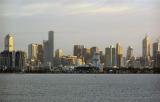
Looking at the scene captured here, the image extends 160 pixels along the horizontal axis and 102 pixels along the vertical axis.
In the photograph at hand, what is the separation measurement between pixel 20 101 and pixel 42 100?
3419mm

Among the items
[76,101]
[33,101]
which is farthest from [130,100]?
[33,101]

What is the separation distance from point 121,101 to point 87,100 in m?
4.76

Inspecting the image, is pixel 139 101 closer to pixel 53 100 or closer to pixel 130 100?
pixel 130 100

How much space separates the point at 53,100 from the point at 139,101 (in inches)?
461

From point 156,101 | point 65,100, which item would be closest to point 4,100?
point 65,100

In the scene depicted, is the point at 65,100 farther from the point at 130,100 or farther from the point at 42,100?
the point at 130,100

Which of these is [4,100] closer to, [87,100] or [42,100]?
[42,100]

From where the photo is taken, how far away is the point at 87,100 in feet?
262

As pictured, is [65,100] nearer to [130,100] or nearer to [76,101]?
[76,101]

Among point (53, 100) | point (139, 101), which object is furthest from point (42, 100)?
point (139, 101)

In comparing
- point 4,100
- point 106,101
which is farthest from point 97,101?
point 4,100

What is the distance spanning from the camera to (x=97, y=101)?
3068 inches

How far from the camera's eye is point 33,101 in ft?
253

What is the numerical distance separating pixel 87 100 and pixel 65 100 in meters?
3.13
